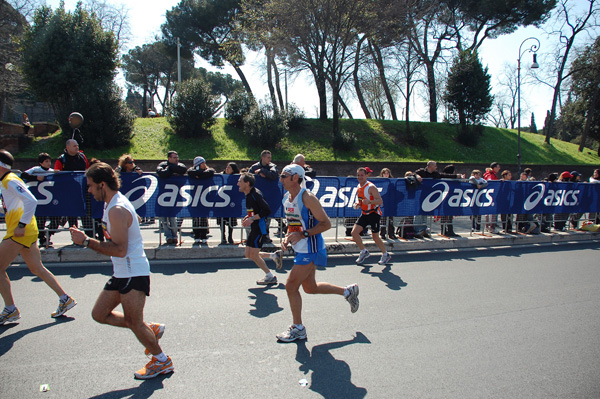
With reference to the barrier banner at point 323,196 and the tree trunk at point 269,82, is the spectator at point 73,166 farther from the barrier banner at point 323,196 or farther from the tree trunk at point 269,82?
the tree trunk at point 269,82

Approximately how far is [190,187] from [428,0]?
1212 inches

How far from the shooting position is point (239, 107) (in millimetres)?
27719

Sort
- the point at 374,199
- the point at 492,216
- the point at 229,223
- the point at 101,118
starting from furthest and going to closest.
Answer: the point at 101,118 → the point at 492,216 → the point at 229,223 → the point at 374,199

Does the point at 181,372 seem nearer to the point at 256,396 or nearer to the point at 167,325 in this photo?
the point at 256,396

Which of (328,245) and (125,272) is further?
(328,245)

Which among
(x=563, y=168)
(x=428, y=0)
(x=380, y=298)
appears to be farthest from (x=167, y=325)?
(x=563, y=168)

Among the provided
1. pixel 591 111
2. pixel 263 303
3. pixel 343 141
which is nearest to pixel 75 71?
pixel 343 141

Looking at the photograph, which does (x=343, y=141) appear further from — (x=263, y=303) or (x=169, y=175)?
(x=263, y=303)

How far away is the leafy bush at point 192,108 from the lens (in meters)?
24.7

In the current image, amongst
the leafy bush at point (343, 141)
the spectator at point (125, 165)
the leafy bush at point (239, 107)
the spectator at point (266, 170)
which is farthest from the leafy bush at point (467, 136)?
the spectator at point (125, 165)

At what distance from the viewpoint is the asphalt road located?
3.45m

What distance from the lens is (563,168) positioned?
32.2 metres

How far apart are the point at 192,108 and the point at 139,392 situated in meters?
23.8

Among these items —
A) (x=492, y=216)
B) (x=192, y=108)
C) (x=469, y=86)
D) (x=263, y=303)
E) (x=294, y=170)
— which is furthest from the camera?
(x=469, y=86)
